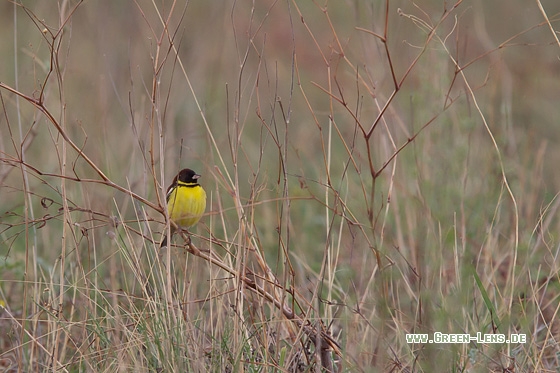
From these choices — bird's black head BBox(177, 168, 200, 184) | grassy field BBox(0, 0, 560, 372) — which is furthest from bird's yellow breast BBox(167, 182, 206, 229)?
bird's black head BBox(177, 168, 200, 184)

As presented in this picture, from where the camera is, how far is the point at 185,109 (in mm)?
8500

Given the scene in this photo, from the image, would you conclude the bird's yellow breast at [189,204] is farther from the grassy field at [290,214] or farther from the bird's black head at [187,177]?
the bird's black head at [187,177]

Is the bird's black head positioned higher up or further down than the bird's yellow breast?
higher up

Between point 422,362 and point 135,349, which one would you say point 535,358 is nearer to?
point 422,362

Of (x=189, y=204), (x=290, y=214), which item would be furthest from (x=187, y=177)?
(x=290, y=214)

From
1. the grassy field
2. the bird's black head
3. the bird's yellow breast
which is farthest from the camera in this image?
the bird's black head

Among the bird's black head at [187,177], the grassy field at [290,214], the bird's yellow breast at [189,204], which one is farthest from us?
the bird's black head at [187,177]

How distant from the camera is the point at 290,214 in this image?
20.2 feet

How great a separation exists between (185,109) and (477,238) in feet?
14.4

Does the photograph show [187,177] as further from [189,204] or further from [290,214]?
[290,214]

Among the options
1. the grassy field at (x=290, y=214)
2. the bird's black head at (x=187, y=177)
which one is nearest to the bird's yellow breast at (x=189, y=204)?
the grassy field at (x=290, y=214)

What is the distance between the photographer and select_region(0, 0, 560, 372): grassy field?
9.78 ft

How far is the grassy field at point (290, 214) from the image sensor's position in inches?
117

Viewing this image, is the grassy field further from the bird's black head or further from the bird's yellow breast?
the bird's black head
